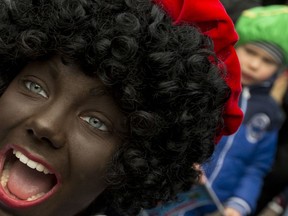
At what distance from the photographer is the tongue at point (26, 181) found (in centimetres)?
137

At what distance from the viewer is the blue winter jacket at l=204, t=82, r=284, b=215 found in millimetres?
2613

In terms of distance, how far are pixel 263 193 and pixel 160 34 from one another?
84.6 inches

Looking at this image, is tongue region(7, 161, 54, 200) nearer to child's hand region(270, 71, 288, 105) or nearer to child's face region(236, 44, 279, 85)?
child's face region(236, 44, 279, 85)

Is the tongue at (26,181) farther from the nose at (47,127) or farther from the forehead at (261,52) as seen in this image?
the forehead at (261,52)

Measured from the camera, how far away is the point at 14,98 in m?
1.40

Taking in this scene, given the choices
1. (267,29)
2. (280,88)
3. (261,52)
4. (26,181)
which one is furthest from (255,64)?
(26,181)

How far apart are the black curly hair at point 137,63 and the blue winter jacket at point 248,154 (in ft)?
3.49

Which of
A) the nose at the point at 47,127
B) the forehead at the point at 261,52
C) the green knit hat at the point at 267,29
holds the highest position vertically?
the nose at the point at 47,127

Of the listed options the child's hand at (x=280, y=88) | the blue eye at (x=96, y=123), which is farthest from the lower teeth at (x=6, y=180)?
the child's hand at (x=280, y=88)

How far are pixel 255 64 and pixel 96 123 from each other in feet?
5.44

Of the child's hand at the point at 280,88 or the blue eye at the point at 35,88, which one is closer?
the blue eye at the point at 35,88

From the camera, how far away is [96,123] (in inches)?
54.2

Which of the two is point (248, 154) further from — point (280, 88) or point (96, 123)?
point (96, 123)

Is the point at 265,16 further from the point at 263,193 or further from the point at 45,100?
the point at 45,100
